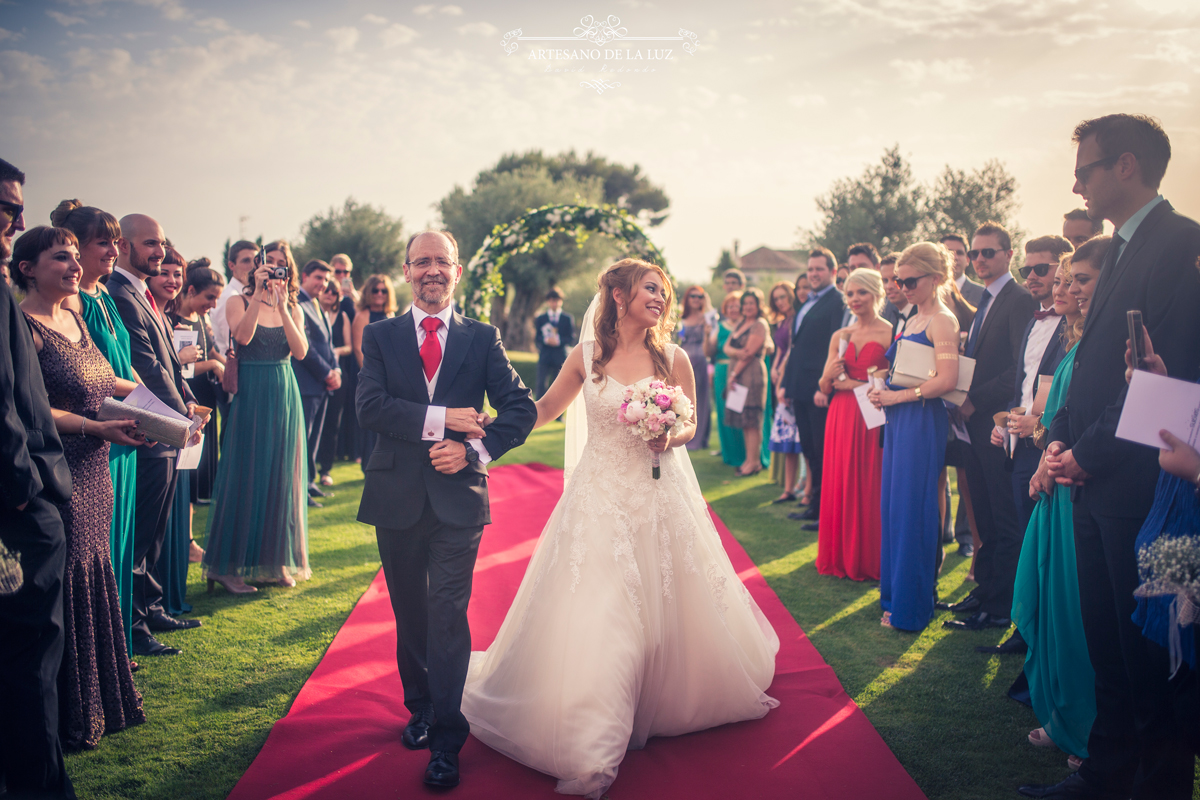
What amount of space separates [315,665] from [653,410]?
8.27 ft

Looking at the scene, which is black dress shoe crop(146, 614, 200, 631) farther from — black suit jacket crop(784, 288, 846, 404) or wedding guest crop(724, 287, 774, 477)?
wedding guest crop(724, 287, 774, 477)

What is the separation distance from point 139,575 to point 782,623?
158 inches

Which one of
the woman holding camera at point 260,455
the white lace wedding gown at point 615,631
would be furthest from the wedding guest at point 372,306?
the white lace wedding gown at point 615,631

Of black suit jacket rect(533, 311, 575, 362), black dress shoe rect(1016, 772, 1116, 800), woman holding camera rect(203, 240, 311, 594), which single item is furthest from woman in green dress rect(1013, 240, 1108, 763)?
black suit jacket rect(533, 311, 575, 362)

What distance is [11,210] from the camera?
2.99m

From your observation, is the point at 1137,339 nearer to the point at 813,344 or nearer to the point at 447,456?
the point at 447,456

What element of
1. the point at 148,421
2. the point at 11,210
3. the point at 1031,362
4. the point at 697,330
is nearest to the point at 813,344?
the point at 1031,362

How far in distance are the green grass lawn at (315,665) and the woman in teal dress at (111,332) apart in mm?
484

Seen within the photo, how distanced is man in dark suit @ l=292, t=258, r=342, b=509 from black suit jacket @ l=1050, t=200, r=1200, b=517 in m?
5.89

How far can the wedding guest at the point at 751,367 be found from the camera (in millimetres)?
9422

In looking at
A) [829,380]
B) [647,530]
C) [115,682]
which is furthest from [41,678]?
[829,380]

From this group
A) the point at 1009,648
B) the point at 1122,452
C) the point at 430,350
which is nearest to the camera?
the point at 1122,452

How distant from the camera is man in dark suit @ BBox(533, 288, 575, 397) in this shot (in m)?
13.8

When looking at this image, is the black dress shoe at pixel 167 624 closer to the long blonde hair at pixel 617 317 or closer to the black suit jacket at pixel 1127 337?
the long blonde hair at pixel 617 317
